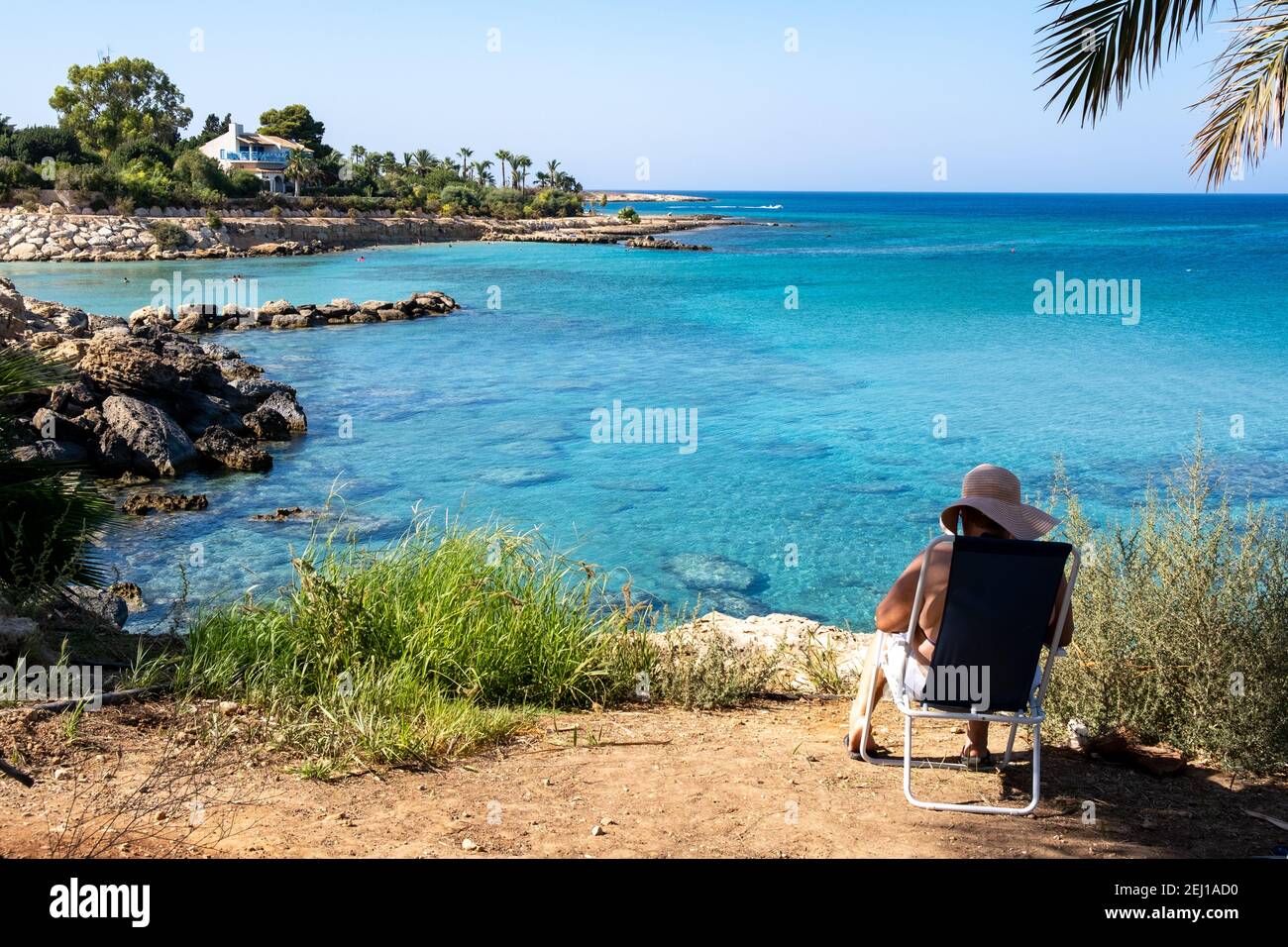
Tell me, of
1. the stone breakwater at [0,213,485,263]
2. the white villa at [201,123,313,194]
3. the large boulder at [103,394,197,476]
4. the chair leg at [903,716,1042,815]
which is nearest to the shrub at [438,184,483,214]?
the white villa at [201,123,313,194]

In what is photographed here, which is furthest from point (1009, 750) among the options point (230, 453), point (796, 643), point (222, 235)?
point (222, 235)

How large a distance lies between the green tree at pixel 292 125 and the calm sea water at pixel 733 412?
1858 inches

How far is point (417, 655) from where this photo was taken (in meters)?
5.09

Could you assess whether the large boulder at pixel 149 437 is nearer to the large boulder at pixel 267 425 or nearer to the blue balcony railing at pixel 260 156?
the large boulder at pixel 267 425

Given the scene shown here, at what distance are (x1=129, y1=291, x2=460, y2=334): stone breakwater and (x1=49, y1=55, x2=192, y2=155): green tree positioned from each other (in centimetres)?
4858

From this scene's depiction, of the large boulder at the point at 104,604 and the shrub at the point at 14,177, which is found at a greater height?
the shrub at the point at 14,177

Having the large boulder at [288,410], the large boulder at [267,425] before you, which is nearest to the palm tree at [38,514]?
the large boulder at [267,425]

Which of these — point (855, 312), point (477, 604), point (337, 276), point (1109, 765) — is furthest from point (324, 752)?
point (337, 276)

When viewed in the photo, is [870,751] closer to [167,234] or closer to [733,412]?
[733,412]

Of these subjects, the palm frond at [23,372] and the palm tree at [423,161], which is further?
the palm tree at [423,161]

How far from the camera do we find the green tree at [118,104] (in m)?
75.8

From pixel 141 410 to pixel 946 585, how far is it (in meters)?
14.4

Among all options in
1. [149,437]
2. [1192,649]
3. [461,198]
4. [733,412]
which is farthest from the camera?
[461,198]

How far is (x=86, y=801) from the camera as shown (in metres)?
3.55
